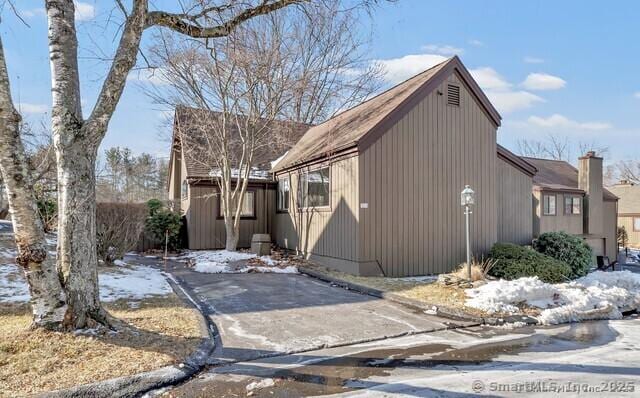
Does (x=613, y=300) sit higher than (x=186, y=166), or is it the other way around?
(x=186, y=166)

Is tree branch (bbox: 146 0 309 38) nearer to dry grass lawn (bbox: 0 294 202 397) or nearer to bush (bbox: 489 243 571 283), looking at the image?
dry grass lawn (bbox: 0 294 202 397)

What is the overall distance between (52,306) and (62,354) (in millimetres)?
674

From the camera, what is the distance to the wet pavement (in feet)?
12.8

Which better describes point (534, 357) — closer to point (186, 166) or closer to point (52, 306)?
point (52, 306)

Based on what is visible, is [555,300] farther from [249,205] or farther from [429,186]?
[249,205]

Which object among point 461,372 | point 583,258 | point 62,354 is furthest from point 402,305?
point 583,258

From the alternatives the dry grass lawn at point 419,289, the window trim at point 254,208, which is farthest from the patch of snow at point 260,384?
the window trim at point 254,208

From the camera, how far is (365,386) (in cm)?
401

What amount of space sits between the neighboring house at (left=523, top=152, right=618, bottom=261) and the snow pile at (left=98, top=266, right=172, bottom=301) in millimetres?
15490

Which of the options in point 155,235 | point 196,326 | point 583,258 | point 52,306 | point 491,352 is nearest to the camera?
point 52,306

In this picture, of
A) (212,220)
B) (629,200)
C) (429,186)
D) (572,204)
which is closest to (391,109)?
(429,186)

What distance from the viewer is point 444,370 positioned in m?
4.48

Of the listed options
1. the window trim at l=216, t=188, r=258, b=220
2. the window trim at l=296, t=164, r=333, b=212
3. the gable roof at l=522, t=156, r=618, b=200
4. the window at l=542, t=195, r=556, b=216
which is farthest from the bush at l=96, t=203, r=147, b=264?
the window at l=542, t=195, r=556, b=216

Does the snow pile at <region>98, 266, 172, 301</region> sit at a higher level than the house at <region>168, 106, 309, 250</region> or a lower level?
lower
